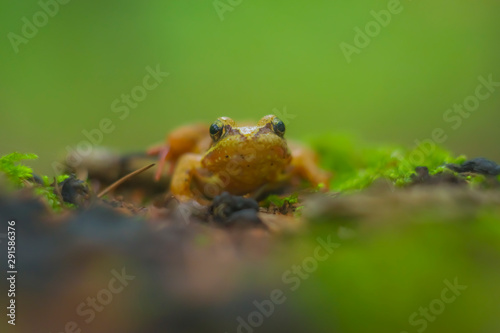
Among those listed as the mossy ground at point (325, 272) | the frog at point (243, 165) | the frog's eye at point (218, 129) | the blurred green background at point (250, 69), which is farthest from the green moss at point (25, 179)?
the blurred green background at point (250, 69)

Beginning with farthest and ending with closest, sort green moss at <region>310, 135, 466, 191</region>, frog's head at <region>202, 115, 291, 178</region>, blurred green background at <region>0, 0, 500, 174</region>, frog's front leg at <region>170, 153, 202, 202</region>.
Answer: blurred green background at <region>0, 0, 500, 174</region> < frog's front leg at <region>170, 153, 202, 202</region> < frog's head at <region>202, 115, 291, 178</region> < green moss at <region>310, 135, 466, 191</region>

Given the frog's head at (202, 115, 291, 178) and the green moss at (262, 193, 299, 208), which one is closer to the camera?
the green moss at (262, 193, 299, 208)

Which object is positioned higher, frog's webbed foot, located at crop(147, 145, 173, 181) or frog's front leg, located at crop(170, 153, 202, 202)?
frog's webbed foot, located at crop(147, 145, 173, 181)

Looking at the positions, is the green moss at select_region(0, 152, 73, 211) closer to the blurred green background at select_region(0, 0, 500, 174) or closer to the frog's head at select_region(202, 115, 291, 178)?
the frog's head at select_region(202, 115, 291, 178)

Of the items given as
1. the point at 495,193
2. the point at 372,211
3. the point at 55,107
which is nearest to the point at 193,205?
the point at 372,211

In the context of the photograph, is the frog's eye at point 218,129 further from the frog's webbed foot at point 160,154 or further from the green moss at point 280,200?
the frog's webbed foot at point 160,154

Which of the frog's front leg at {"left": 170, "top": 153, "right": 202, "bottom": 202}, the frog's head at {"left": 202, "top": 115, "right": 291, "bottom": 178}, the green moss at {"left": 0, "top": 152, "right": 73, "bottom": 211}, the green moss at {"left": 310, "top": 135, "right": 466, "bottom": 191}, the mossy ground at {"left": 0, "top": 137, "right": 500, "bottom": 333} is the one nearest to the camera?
the mossy ground at {"left": 0, "top": 137, "right": 500, "bottom": 333}

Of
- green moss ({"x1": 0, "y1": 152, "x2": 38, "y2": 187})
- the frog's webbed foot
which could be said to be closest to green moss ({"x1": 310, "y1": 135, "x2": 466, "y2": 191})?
the frog's webbed foot
